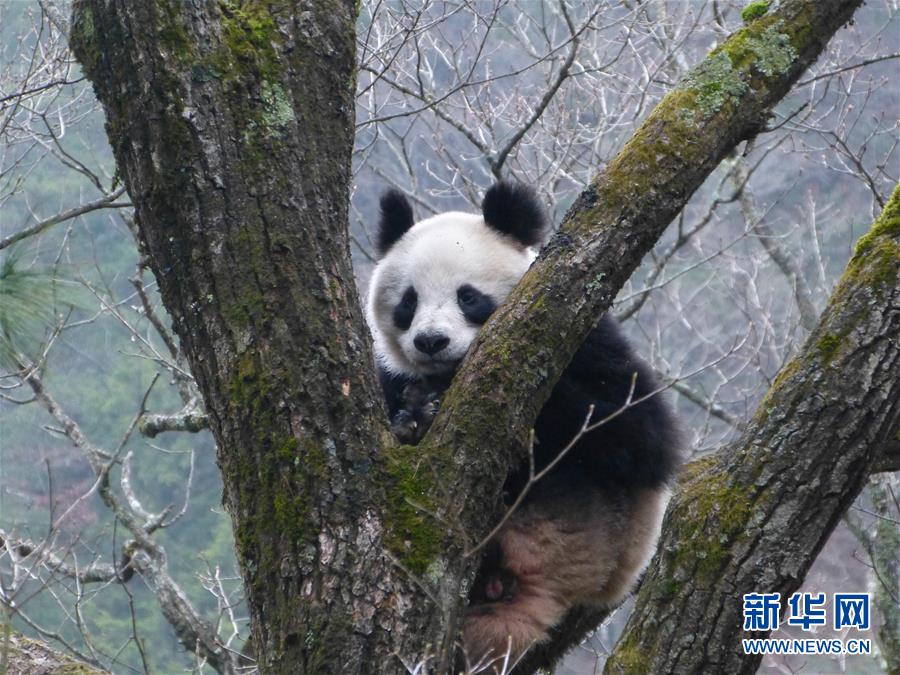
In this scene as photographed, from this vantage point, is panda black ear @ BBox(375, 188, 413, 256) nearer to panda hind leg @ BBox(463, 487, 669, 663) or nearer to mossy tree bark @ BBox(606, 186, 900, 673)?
panda hind leg @ BBox(463, 487, 669, 663)

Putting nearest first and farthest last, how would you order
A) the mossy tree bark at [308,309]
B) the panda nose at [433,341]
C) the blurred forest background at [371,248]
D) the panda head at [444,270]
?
the mossy tree bark at [308,309] → the panda nose at [433,341] → the panda head at [444,270] → the blurred forest background at [371,248]

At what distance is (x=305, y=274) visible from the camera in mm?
2881

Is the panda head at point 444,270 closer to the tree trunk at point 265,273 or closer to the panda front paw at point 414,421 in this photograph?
the panda front paw at point 414,421

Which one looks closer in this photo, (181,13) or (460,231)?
(181,13)

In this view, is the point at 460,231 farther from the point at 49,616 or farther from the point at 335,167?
the point at 49,616

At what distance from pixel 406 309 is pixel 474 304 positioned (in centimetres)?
38

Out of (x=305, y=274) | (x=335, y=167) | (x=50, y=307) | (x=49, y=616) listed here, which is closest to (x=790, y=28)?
(x=335, y=167)

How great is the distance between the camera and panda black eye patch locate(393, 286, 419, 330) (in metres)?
4.87

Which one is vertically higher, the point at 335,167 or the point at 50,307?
the point at 335,167

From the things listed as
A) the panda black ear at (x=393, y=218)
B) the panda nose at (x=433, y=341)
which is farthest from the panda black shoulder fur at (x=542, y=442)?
the panda black ear at (x=393, y=218)

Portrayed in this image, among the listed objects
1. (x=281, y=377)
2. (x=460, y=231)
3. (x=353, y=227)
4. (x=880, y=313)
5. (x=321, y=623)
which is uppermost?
(x=353, y=227)

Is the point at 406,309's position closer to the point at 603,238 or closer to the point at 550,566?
the point at 550,566

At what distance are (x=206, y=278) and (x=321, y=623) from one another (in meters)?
1.03

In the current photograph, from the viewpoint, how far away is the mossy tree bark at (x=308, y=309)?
8.73ft
